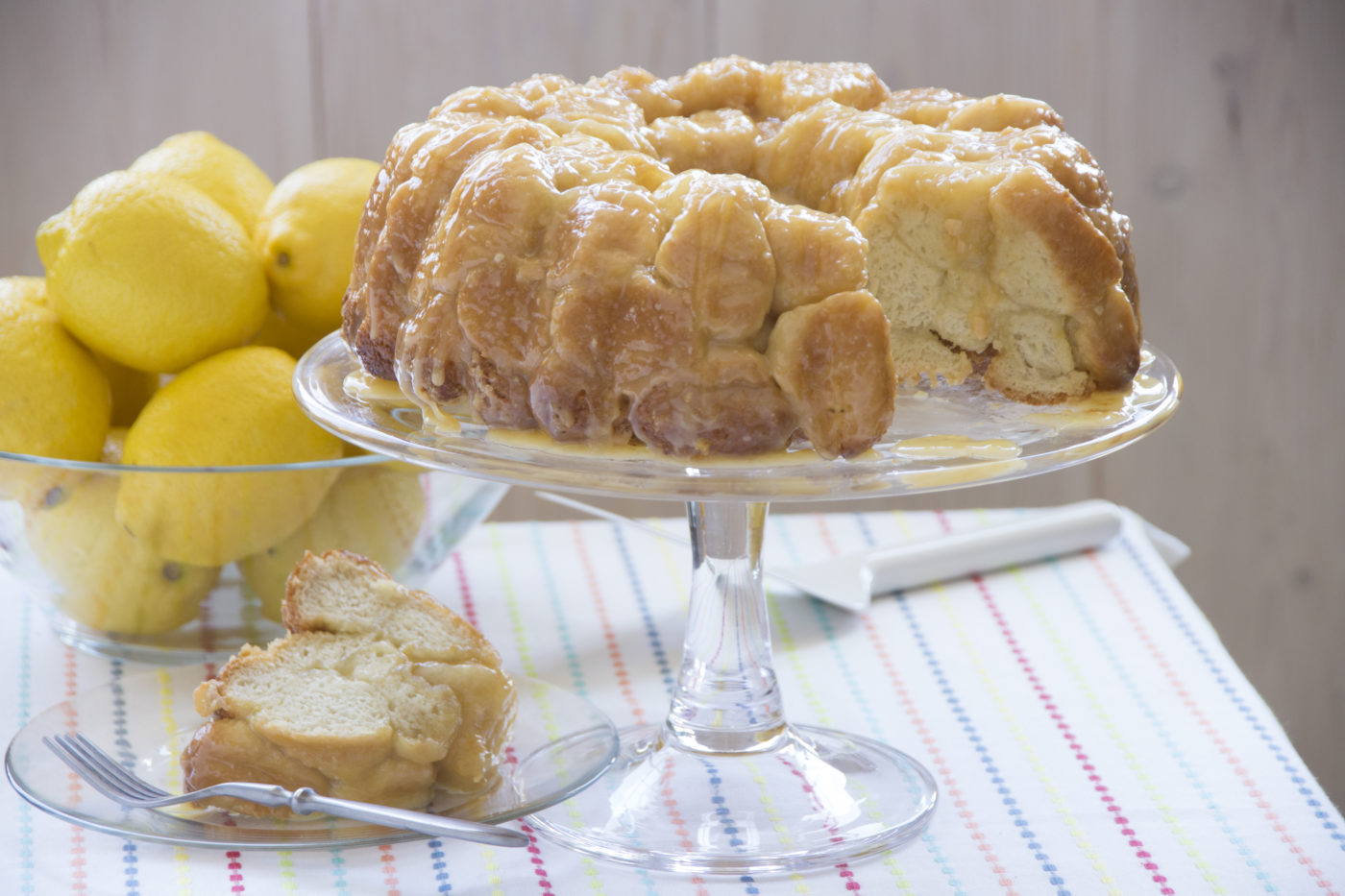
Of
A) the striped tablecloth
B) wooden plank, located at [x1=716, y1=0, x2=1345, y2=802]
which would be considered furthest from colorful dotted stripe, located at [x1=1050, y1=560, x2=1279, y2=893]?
wooden plank, located at [x1=716, y1=0, x2=1345, y2=802]

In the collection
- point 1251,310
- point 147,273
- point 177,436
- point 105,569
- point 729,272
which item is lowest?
point 1251,310

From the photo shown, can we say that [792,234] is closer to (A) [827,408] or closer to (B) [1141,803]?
(A) [827,408]

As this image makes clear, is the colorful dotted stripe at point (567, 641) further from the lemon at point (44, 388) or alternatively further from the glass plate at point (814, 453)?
the lemon at point (44, 388)

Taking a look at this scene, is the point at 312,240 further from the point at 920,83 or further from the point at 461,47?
the point at 920,83

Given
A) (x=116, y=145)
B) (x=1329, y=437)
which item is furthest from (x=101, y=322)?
(x=1329, y=437)

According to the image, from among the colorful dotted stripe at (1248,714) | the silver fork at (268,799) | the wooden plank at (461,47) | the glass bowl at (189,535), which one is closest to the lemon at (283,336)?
the glass bowl at (189,535)

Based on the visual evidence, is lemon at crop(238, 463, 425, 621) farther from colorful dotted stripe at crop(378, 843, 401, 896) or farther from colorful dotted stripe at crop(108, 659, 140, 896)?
colorful dotted stripe at crop(378, 843, 401, 896)

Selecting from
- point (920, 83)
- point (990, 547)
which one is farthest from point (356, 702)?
point (920, 83)
